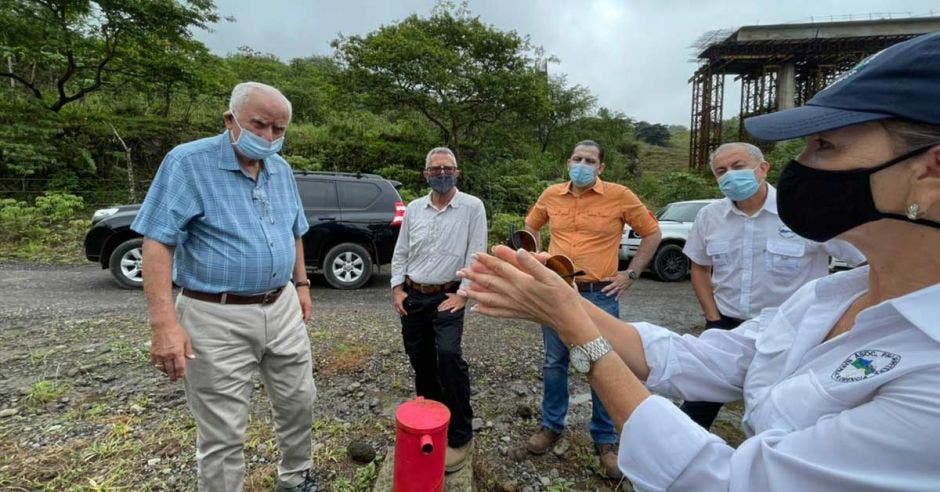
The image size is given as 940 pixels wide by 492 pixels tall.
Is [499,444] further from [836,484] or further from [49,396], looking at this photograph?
[49,396]

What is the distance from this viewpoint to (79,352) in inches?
158

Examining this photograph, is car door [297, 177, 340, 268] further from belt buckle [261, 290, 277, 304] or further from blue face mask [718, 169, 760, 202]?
blue face mask [718, 169, 760, 202]

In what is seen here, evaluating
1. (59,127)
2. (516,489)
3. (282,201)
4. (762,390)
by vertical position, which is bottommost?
(516,489)

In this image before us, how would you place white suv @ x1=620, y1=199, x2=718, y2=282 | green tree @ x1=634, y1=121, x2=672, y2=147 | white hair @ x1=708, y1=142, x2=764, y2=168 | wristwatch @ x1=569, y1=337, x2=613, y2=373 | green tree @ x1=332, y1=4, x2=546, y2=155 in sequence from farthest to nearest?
green tree @ x1=634, y1=121, x2=672, y2=147 < green tree @ x1=332, y1=4, x2=546, y2=155 < white suv @ x1=620, y1=199, x2=718, y2=282 < white hair @ x1=708, y1=142, x2=764, y2=168 < wristwatch @ x1=569, y1=337, x2=613, y2=373

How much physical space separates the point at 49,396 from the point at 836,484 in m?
4.45

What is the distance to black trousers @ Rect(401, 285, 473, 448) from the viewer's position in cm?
272

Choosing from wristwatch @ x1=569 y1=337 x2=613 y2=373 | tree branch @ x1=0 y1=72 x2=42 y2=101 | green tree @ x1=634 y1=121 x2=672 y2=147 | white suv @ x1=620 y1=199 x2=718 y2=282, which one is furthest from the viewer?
green tree @ x1=634 y1=121 x2=672 y2=147

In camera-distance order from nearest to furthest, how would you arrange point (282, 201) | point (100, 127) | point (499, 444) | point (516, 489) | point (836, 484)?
1. point (836, 484)
2. point (282, 201)
3. point (516, 489)
4. point (499, 444)
5. point (100, 127)

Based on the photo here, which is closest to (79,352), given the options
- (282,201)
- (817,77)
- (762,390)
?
(282,201)

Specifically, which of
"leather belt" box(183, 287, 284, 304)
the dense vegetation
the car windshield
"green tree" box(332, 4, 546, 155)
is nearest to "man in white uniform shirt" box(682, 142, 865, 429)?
"leather belt" box(183, 287, 284, 304)

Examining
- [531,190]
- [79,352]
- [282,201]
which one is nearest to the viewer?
[282,201]

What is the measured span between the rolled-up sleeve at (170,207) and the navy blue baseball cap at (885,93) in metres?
2.21

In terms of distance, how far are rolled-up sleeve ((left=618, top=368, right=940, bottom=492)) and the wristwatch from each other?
14cm

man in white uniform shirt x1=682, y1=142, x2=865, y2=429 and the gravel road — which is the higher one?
man in white uniform shirt x1=682, y1=142, x2=865, y2=429
